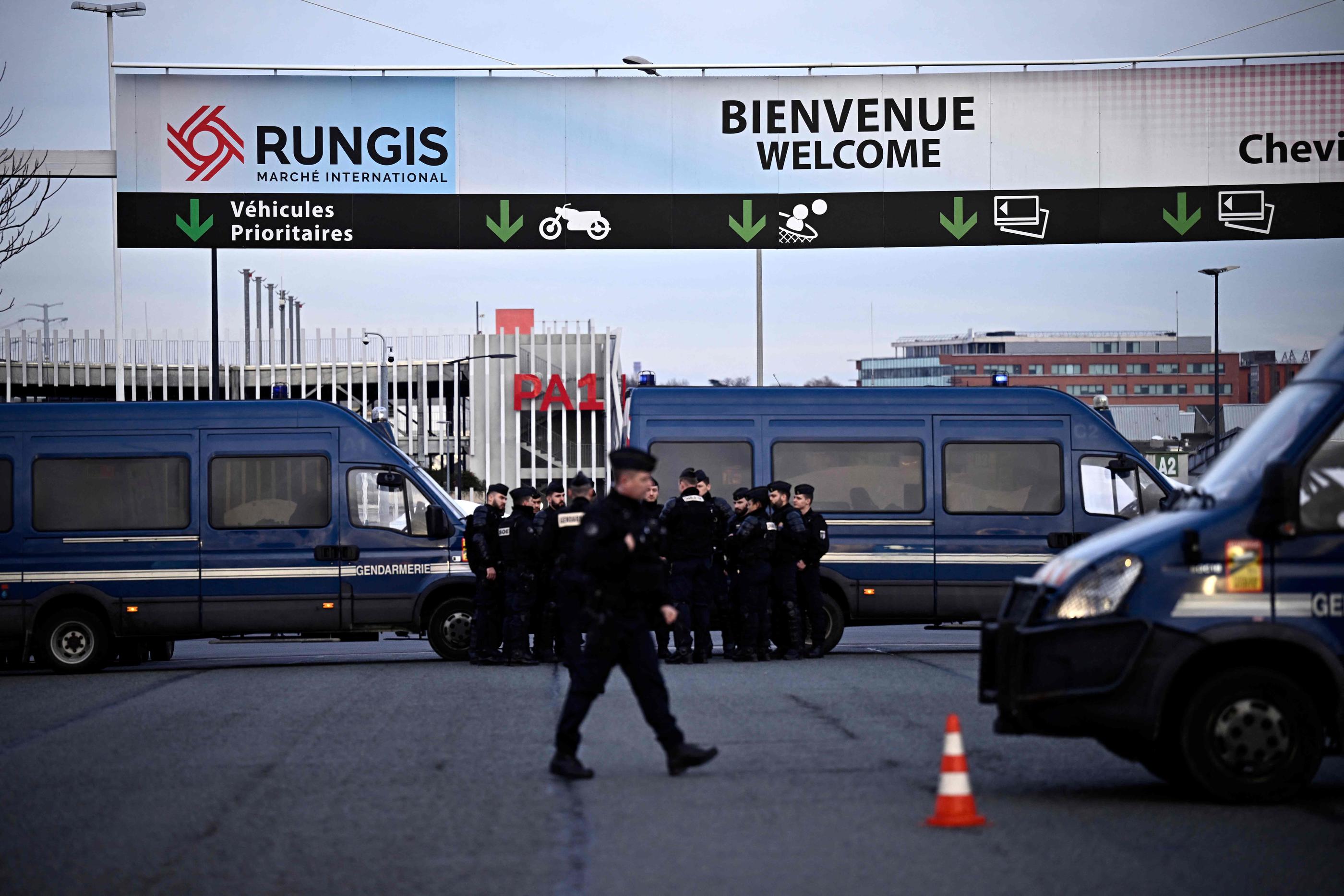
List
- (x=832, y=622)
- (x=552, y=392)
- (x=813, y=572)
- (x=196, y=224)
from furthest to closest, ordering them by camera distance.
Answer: (x=552, y=392)
(x=196, y=224)
(x=832, y=622)
(x=813, y=572)

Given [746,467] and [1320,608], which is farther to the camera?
[746,467]

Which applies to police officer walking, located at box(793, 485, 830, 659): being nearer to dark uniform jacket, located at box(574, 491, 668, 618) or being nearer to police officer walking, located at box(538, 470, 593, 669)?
police officer walking, located at box(538, 470, 593, 669)

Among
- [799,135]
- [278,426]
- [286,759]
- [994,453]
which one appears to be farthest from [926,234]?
[286,759]

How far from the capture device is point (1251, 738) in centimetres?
795

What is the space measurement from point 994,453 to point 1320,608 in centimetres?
1028

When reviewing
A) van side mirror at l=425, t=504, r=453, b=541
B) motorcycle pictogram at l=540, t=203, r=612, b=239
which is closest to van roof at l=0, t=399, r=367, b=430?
van side mirror at l=425, t=504, r=453, b=541

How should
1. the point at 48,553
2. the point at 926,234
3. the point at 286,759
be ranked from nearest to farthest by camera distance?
the point at 286,759, the point at 48,553, the point at 926,234

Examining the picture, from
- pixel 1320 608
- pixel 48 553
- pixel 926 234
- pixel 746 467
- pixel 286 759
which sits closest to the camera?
pixel 1320 608

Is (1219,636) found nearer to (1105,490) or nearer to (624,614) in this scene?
(624,614)

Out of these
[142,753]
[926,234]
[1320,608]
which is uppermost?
[926,234]

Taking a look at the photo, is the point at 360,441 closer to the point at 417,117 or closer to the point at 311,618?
the point at 311,618

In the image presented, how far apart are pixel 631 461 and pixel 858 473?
943 cm

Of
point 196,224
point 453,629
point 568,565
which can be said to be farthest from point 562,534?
point 196,224

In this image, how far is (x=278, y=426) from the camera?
17.6 metres
